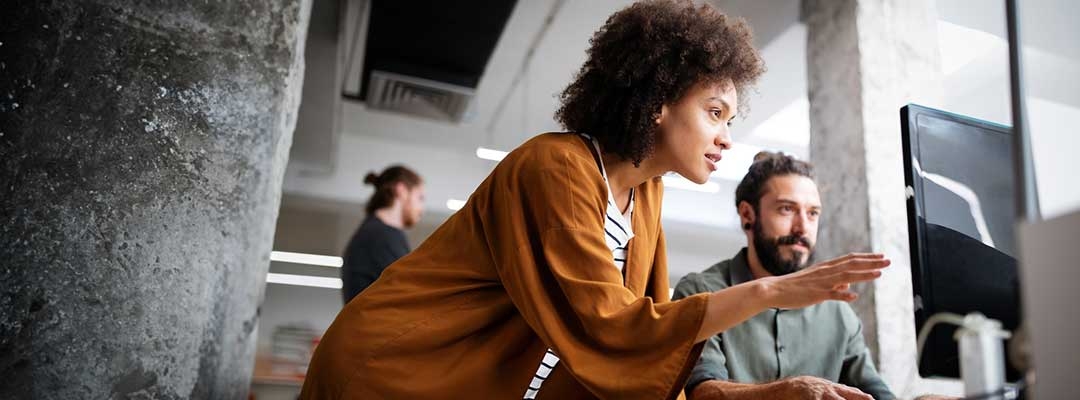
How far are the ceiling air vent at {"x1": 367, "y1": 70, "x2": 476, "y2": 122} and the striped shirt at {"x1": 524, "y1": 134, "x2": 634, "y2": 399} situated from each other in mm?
3203

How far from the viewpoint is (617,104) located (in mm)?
1480

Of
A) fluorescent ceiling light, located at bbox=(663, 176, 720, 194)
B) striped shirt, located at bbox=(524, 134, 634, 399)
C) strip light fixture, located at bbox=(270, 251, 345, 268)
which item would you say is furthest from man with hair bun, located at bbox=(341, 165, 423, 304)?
strip light fixture, located at bbox=(270, 251, 345, 268)

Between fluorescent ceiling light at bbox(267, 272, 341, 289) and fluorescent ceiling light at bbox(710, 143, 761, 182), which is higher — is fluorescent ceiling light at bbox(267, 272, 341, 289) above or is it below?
below

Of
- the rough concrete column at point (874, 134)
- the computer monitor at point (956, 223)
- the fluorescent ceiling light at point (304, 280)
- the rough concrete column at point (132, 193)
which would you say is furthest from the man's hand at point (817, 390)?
the fluorescent ceiling light at point (304, 280)

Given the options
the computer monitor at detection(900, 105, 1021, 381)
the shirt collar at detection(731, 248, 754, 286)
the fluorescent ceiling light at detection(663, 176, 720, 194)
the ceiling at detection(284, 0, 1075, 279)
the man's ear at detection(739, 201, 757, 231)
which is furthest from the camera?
the fluorescent ceiling light at detection(663, 176, 720, 194)

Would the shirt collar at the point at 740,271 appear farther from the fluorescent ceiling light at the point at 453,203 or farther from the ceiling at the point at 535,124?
the fluorescent ceiling light at the point at 453,203

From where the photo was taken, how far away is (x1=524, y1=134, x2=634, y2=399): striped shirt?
1293mm

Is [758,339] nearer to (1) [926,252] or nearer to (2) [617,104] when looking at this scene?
(2) [617,104]

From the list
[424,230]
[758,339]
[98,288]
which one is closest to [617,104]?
[758,339]

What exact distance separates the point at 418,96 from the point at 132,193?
3.14 m

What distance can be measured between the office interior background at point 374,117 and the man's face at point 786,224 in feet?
0.85

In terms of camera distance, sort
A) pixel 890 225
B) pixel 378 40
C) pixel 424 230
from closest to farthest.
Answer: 1. pixel 890 225
2. pixel 378 40
3. pixel 424 230

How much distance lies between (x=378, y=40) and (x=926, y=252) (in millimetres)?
3640

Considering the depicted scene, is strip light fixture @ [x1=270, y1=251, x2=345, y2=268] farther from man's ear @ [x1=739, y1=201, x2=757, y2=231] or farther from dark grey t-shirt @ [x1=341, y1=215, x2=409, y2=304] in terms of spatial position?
man's ear @ [x1=739, y1=201, x2=757, y2=231]
